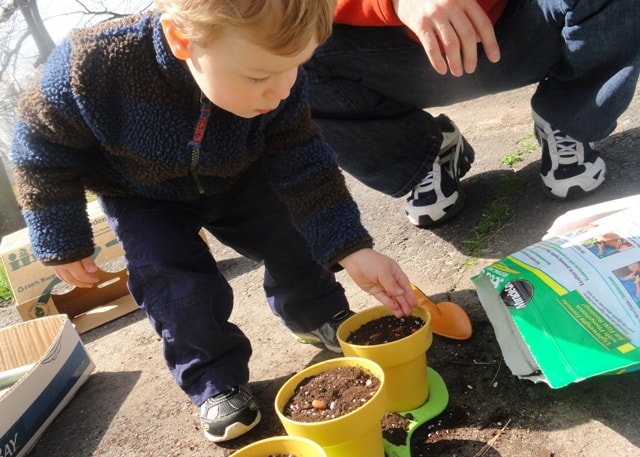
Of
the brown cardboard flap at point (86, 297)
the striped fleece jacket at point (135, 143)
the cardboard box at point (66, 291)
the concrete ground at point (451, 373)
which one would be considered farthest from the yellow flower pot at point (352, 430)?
the brown cardboard flap at point (86, 297)

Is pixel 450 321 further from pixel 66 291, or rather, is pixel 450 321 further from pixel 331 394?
pixel 66 291

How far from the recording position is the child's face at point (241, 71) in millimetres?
1019

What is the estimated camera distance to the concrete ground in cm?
108

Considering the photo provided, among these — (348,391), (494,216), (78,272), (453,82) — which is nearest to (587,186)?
(494,216)

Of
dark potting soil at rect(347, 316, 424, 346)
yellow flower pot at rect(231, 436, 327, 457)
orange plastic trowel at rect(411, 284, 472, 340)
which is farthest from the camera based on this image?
orange plastic trowel at rect(411, 284, 472, 340)

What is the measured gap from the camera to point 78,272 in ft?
4.53

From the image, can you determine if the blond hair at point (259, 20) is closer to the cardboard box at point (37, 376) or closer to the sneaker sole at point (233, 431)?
the sneaker sole at point (233, 431)

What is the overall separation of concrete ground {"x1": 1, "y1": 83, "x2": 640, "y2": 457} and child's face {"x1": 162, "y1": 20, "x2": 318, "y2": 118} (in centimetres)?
67

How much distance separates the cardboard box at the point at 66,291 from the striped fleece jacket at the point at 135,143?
96 centimetres

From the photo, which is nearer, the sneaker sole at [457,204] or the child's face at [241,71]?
the child's face at [241,71]

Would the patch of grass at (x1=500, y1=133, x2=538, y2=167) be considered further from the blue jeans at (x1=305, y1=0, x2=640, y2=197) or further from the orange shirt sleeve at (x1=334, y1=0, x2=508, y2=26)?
the orange shirt sleeve at (x1=334, y1=0, x2=508, y2=26)

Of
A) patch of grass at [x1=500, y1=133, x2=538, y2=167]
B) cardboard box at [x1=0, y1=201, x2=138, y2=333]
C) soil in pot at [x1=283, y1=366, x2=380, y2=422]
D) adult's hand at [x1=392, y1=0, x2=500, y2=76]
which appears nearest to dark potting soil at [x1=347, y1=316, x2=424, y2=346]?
soil in pot at [x1=283, y1=366, x2=380, y2=422]

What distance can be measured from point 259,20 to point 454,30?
568mm

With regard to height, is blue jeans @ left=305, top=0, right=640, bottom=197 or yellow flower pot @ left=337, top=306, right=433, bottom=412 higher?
blue jeans @ left=305, top=0, right=640, bottom=197
